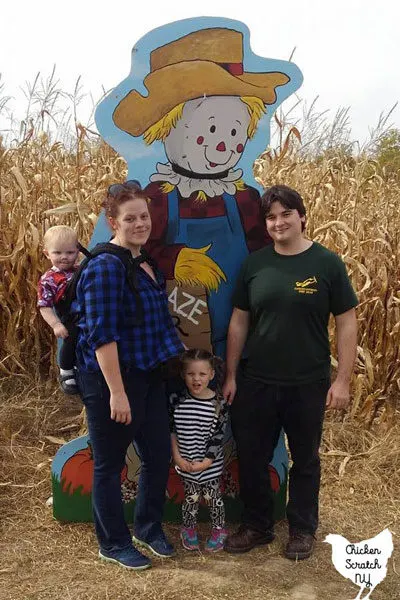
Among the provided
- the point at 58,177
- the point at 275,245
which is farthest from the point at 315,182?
the point at 275,245

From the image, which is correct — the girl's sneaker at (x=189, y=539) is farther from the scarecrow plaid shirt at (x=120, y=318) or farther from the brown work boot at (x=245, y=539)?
the scarecrow plaid shirt at (x=120, y=318)

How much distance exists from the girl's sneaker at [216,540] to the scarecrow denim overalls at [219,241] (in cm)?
94

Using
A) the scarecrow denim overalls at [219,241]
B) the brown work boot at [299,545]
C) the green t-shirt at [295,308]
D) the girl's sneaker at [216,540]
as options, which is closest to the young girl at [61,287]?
the scarecrow denim overalls at [219,241]

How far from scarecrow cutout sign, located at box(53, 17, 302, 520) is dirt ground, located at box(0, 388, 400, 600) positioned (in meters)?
0.33

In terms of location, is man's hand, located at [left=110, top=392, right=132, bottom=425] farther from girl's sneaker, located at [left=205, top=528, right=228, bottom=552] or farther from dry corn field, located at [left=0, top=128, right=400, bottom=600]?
girl's sneaker, located at [left=205, top=528, right=228, bottom=552]

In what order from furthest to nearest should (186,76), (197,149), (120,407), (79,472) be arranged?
(79,472) < (197,149) < (186,76) < (120,407)

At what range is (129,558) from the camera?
10.6 feet

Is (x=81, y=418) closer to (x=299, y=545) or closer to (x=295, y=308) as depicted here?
(x=299, y=545)

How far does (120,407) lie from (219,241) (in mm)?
1103

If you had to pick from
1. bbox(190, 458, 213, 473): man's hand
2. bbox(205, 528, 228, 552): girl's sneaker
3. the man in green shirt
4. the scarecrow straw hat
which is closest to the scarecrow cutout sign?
the scarecrow straw hat

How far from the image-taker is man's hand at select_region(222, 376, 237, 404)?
3.44 m

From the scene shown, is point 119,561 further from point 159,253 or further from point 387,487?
point 387,487

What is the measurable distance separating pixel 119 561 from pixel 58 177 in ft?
10.0

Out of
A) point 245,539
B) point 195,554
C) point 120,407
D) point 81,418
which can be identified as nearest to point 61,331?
point 120,407
